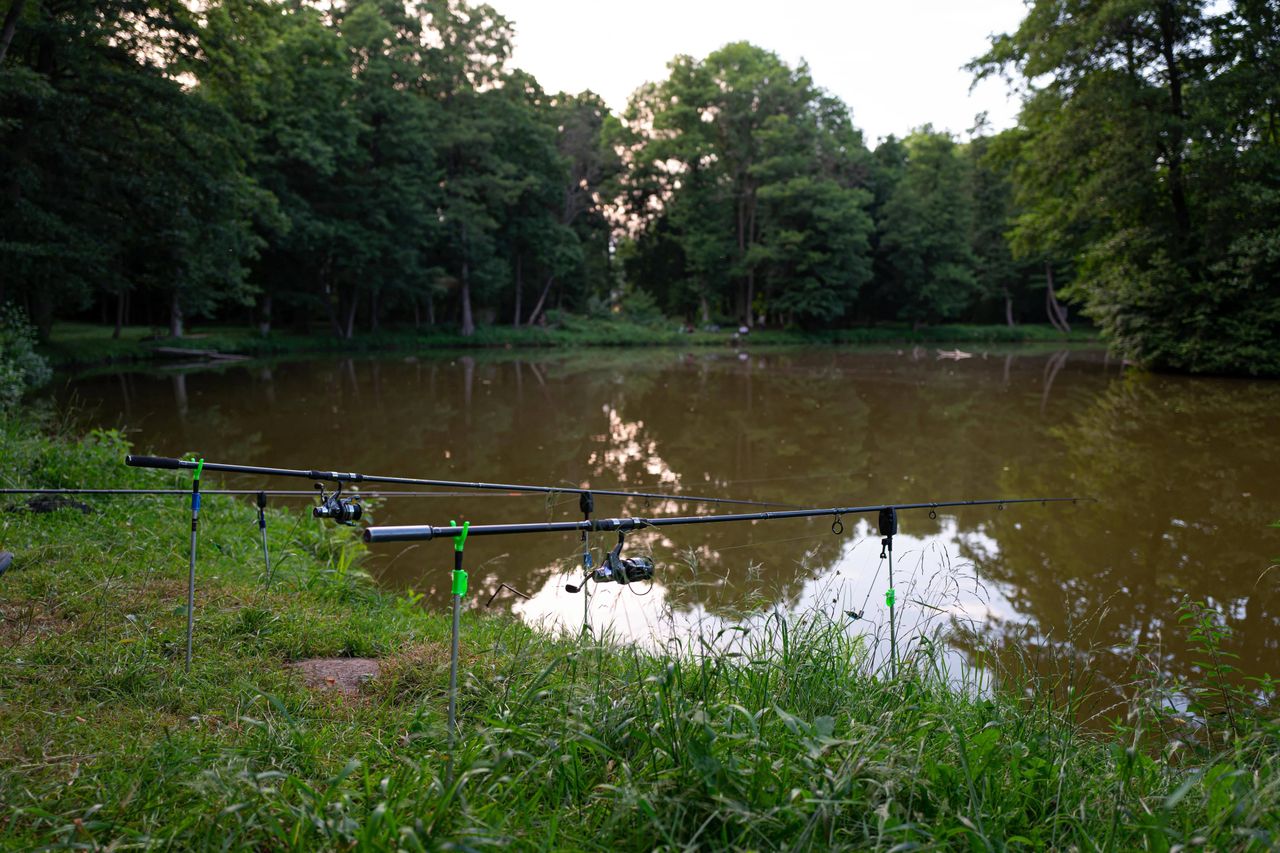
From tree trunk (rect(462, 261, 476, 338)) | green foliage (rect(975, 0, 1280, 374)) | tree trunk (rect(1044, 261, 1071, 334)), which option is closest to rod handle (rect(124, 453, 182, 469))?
green foliage (rect(975, 0, 1280, 374))

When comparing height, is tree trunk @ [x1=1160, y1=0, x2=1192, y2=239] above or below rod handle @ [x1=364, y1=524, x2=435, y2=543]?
above

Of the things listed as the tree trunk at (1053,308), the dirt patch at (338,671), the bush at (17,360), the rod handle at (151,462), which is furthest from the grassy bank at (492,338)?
the dirt patch at (338,671)

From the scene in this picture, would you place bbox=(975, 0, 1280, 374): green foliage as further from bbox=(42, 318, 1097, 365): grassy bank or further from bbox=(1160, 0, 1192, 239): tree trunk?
bbox=(42, 318, 1097, 365): grassy bank

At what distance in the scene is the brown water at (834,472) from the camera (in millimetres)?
4965

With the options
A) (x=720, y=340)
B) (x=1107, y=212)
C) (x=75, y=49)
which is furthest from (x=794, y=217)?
(x=75, y=49)

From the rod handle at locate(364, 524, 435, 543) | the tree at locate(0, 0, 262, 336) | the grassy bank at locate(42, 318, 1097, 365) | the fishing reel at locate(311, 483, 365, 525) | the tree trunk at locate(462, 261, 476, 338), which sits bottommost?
the fishing reel at locate(311, 483, 365, 525)

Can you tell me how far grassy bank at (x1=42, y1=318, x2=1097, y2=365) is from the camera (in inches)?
909

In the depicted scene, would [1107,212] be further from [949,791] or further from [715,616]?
[949,791]

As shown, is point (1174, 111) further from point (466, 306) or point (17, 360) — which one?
point (466, 306)

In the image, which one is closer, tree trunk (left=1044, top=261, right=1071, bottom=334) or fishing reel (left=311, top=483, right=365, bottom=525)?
fishing reel (left=311, top=483, right=365, bottom=525)

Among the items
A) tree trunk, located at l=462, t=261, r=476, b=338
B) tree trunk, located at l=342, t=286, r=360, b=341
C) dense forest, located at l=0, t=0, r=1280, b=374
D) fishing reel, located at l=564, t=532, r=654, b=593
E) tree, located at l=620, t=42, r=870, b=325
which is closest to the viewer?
fishing reel, located at l=564, t=532, r=654, b=593

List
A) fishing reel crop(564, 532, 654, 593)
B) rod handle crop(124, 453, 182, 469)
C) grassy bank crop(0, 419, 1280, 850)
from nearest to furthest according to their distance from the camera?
1. grassy bank crop(0, 419, 1280, 850)
2. fishing reel crop(564, 532, 654, 593)
3. rod handle crop(124, 453, 182, 469)

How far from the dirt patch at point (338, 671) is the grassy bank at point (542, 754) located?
64mm

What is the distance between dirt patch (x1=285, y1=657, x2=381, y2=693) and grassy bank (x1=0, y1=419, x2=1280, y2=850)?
0.21 feet
